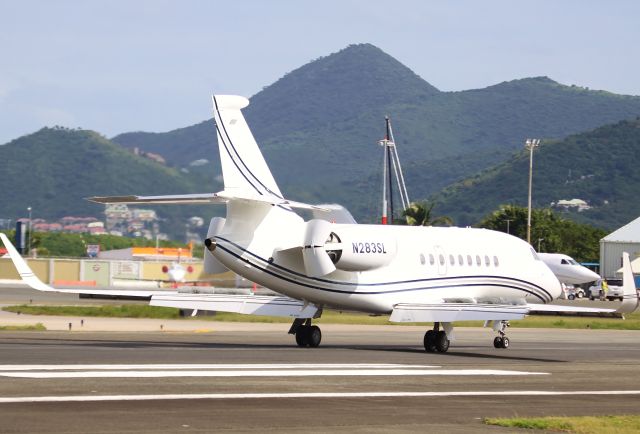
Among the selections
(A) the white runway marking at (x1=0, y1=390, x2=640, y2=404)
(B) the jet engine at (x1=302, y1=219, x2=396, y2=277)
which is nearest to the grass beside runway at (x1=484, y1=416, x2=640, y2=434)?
(A) the white runway marking at (x1=0, y1=390, x2=640, y2=404)

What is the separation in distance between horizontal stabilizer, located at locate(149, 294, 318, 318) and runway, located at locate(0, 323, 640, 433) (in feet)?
3.80

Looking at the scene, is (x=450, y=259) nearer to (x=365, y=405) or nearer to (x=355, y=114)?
(x=365, y=405)

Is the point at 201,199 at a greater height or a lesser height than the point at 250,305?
greater

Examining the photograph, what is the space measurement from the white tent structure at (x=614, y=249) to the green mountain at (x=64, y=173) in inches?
3400

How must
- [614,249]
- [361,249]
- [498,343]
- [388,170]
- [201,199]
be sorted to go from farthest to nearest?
1. [614,249]
2. [388,170]
3. [498,343]
4. [361,249]
5. [201,199]

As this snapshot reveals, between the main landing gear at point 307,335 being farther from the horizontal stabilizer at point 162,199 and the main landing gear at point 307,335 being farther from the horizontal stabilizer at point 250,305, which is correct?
the horizontal stabilizer at point 162,199

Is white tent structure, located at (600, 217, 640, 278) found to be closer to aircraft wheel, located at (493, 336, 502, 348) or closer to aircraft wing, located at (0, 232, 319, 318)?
aircraft wheel, located at (493, 336, 502, 348)

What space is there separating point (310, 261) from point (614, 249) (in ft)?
336

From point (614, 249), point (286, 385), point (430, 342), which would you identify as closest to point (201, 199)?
point (430, 342)

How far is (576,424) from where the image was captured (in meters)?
16.2

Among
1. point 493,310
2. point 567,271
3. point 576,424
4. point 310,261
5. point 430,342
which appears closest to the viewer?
point 576,424

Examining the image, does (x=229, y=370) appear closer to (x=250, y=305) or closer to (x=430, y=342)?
(x=250, y=305)

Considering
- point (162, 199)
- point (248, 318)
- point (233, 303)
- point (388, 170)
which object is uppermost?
point (388, 170)

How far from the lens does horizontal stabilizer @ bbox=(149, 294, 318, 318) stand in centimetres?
3186
